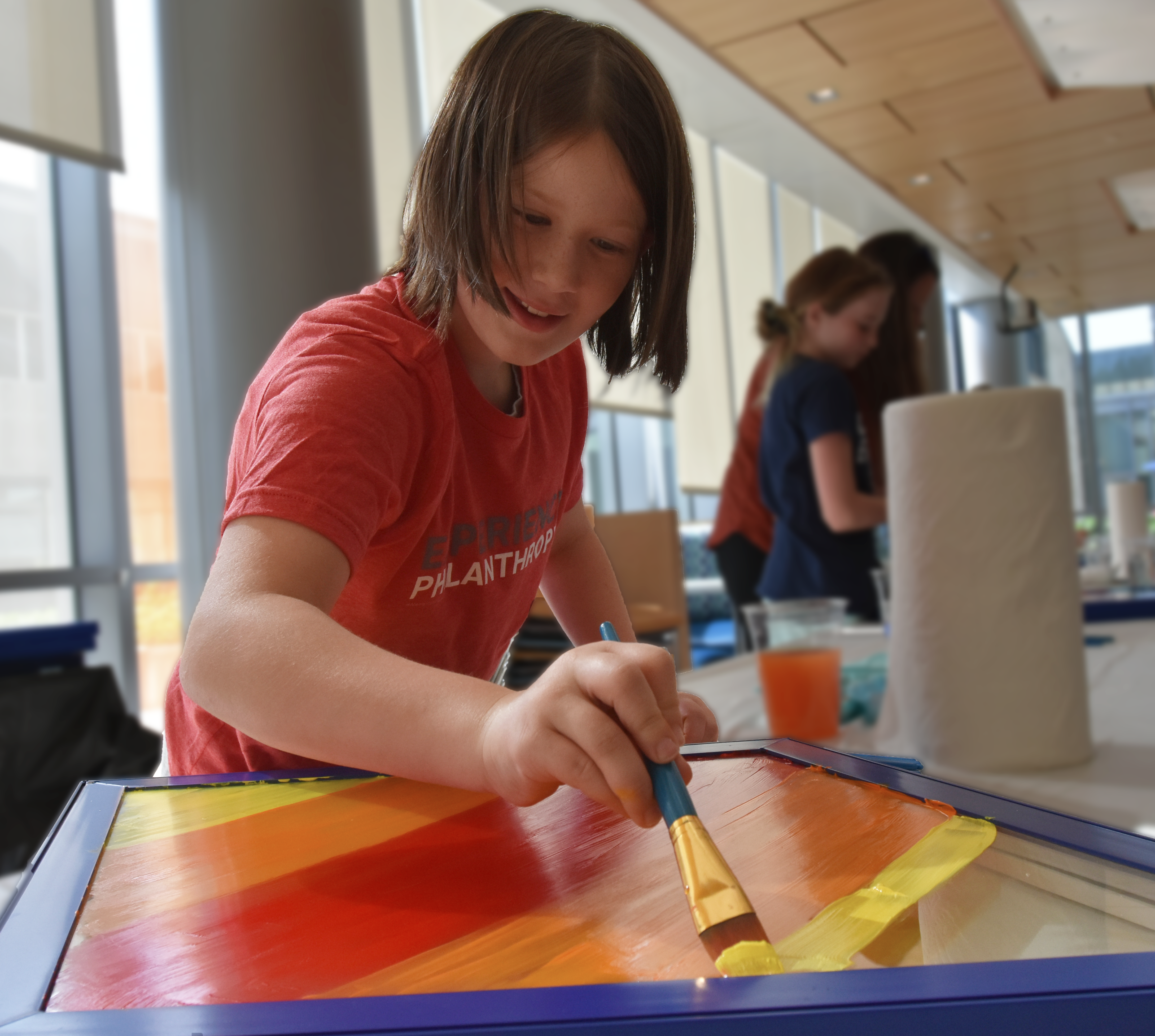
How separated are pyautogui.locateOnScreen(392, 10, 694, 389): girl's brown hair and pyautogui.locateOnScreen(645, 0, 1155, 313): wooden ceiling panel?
2.75 m

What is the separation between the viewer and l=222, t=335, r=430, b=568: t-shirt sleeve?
43cm

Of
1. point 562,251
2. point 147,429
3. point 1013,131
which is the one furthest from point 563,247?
point 1013,131

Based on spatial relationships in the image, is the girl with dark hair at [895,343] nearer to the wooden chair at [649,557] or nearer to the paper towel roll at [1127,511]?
the paper towel roll at [1127,511]

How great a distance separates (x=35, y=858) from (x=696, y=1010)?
0.25 metres

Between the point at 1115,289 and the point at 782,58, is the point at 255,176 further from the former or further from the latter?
the point at 1115,289

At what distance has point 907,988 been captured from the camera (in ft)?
0.63

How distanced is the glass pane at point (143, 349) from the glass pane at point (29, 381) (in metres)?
0.17

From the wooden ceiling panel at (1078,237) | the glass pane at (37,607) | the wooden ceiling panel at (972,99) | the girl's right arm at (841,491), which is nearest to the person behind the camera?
the girl's right arm at (841,491)

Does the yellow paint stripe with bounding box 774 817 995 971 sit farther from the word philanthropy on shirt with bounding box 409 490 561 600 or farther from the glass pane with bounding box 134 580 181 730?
the glass pane with bounding box 134 580 181 730

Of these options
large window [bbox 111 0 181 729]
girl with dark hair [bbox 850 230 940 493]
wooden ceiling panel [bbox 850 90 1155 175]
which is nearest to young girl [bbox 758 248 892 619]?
girl with dark hair [bbox 850 230 940 493]

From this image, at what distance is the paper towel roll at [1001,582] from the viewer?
83 centimetres

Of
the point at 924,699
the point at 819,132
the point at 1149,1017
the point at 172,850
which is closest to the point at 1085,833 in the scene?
the point at 1149,1017

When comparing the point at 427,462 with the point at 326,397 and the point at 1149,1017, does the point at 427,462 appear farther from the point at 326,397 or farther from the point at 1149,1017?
the point at 1149,1017

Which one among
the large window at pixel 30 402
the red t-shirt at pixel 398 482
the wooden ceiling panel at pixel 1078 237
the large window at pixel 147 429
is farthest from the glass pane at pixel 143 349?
the wooden ceiling panel at pixel 1078 237
